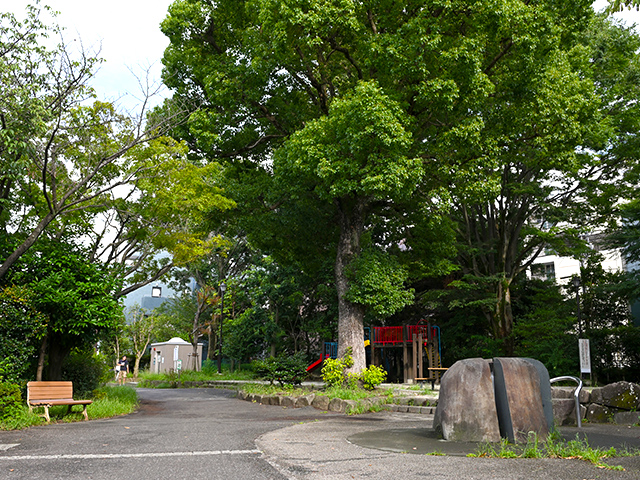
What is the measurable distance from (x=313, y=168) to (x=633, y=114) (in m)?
12.2

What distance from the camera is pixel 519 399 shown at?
7211 mm

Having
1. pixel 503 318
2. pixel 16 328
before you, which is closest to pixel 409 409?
pixel 16 328

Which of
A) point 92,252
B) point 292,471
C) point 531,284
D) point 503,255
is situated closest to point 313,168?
point 92,252

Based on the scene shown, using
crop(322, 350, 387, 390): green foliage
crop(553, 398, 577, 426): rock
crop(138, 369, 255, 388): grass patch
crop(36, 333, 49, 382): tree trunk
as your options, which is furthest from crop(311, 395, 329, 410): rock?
crop(138, 369, 255, 388): grass patch

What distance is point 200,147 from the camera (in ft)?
54.5

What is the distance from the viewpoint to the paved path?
207 inches

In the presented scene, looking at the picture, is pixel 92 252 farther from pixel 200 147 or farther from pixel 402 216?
pixel 402 216

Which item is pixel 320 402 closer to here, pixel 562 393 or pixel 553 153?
pixel 562 393

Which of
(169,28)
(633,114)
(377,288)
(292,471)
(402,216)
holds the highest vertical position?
(169,28)

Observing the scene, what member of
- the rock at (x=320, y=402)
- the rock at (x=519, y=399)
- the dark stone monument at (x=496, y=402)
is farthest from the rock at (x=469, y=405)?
the rock at (x=320, y=402)

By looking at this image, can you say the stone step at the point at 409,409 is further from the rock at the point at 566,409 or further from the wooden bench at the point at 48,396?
the wooden bench at the point at 48,396

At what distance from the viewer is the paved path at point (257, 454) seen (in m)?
5.27

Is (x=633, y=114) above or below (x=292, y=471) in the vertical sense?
above

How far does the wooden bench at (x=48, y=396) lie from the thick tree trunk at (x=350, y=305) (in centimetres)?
732
